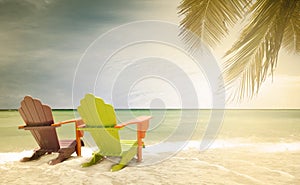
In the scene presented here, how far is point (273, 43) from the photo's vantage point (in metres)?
2.75

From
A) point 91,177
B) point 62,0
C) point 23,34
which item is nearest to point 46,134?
point 91,177

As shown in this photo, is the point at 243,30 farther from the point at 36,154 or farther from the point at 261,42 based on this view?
the point at 36,154

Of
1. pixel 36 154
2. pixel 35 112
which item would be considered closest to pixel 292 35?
pixel 35 112

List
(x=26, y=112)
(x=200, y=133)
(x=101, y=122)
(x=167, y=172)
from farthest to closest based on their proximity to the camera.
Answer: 1. (x=200, y=133)
2. (x=26, y=112)
3. (x=101, y=122)
4. (x=167, y=172)

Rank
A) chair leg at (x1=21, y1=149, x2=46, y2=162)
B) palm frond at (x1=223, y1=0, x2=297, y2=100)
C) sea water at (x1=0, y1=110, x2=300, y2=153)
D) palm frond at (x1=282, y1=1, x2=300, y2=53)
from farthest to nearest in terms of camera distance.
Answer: sea water at (x1=0, y1=110, x2=300, y2=153)
palm frond at (x1=282, y1=1, x2=300, y2=53)
chair leg at (x1=21, y1=149, x2=46, y2=162)
palm frond at (x1=223, y1=0, x2=297, y2=100)

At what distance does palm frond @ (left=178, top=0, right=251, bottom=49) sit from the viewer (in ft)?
10.0

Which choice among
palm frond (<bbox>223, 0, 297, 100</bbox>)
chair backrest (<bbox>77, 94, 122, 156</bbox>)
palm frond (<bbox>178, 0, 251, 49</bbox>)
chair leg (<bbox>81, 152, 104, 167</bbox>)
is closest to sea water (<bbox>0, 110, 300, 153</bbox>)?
chair backrest (<bbox>77, 94, 122, 156</bbox>)

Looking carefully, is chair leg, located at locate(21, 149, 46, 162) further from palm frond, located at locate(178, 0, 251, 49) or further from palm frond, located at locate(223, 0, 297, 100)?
palm frond, located at locate(223, 0, 297, 100)

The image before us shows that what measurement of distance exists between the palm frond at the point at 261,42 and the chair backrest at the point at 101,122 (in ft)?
3.96

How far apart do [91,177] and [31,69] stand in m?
10.5

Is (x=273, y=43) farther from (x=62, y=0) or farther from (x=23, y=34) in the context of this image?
(x=23, y=34)

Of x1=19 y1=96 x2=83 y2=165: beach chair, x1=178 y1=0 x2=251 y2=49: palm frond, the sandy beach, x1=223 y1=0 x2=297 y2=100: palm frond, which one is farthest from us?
x1=19 y1=96 x2=83 y2=165: beach chair

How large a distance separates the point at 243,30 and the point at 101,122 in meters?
2.08

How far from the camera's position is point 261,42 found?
306 cm
